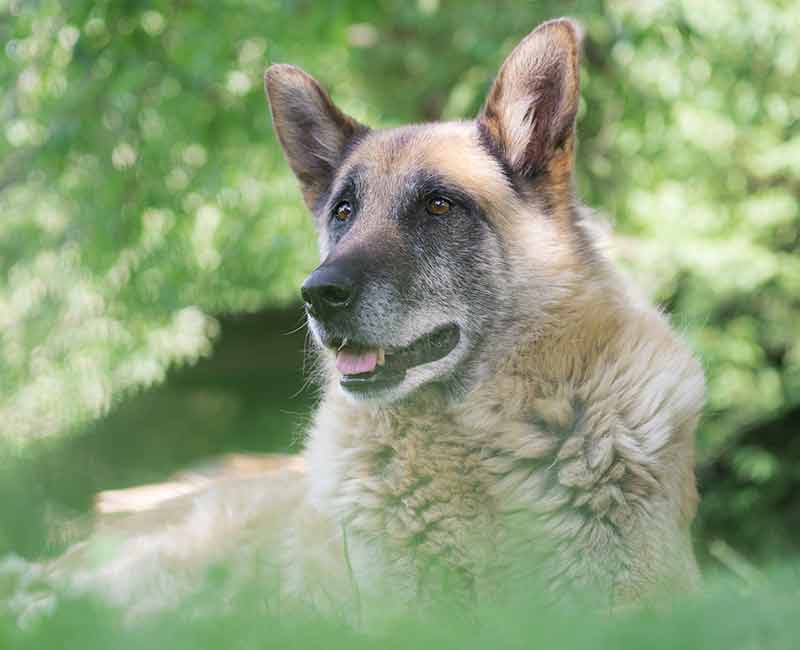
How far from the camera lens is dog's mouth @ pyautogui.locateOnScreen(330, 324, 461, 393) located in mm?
3689

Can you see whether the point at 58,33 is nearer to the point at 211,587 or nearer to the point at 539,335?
the point at 539,335

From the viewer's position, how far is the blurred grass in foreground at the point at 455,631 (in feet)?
7.00

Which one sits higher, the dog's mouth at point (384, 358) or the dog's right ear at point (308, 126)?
the dog's right ear at point (308, 126)

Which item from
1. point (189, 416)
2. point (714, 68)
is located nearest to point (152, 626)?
point (714, 68)

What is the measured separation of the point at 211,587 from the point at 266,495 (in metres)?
1.65

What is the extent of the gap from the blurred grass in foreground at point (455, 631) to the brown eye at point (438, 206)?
1.86 meters

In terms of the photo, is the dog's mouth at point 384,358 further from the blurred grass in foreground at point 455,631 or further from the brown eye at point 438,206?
the blurred grass in foreground at point 455,631

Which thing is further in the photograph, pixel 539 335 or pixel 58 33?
pixel 58 33

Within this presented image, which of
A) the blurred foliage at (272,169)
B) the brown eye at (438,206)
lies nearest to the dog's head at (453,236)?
the brown eye at (438,206)

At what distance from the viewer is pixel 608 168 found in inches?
376

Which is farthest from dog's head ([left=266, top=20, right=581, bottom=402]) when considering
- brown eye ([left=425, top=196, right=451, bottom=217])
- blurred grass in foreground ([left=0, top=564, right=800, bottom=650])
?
blurred grass in foreground ([left=0, top=564, right=800, bottom=650])

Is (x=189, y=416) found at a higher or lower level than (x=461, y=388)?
lower

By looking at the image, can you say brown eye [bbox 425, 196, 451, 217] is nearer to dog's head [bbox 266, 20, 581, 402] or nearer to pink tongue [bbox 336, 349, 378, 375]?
dog's head [bbox 266, 20, 581, 402]

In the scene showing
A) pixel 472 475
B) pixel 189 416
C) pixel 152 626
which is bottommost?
pixel 189 416
